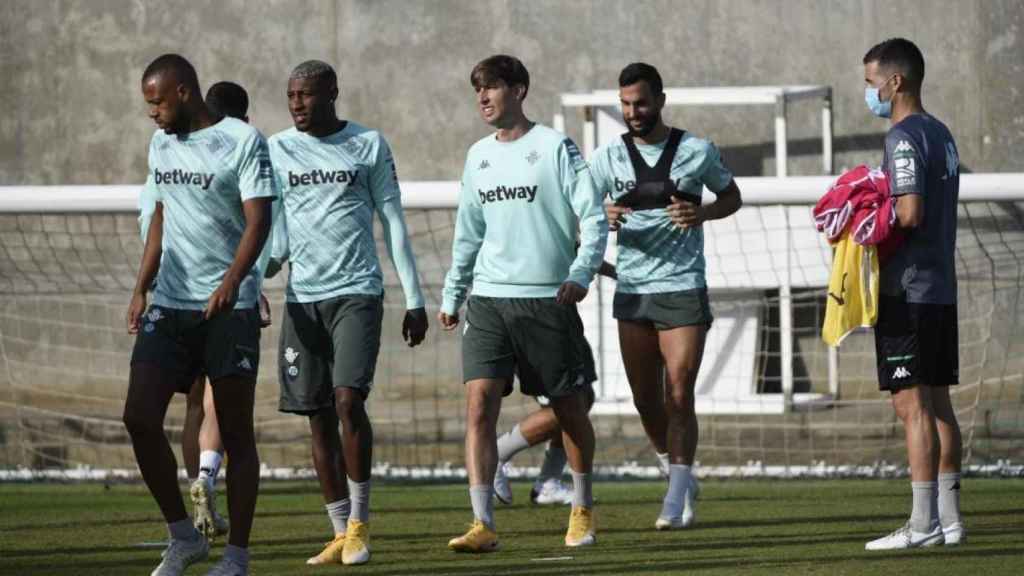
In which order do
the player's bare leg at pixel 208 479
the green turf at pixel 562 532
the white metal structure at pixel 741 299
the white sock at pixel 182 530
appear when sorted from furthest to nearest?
the white metal structure at pixel 741 299 < the player's bare leg at pixel 208 479 < the green turf at pixel 562 532 < the white sock at pixel 182 530

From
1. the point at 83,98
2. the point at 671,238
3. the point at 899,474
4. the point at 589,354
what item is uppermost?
the point at 83,98

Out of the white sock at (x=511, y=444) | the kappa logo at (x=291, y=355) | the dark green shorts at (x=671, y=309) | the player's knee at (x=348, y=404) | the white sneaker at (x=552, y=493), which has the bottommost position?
the white sneaker at (x=552, y=493)

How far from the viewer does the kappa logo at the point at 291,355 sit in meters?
7.28

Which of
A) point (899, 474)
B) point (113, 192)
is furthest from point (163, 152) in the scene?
point (899, 474)

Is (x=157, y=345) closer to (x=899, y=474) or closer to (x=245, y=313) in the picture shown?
(x=245, y=313)

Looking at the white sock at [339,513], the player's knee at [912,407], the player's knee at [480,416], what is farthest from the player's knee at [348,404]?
the player's knee at [912,407]

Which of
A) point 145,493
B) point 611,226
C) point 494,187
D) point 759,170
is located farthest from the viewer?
point 759,170

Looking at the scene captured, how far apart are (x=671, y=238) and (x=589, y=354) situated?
0.81 m

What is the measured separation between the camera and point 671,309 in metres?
8.23

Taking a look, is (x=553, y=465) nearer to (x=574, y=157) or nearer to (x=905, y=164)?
(x=574, y=157)

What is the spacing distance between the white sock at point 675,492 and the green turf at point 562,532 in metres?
0.12

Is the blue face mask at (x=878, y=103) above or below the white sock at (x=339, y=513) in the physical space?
above

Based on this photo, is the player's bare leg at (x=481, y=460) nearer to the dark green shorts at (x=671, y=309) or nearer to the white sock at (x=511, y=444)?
the dark green shorts at (x=671, y=309)

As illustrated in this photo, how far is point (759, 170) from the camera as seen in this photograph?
1645 centimetres
